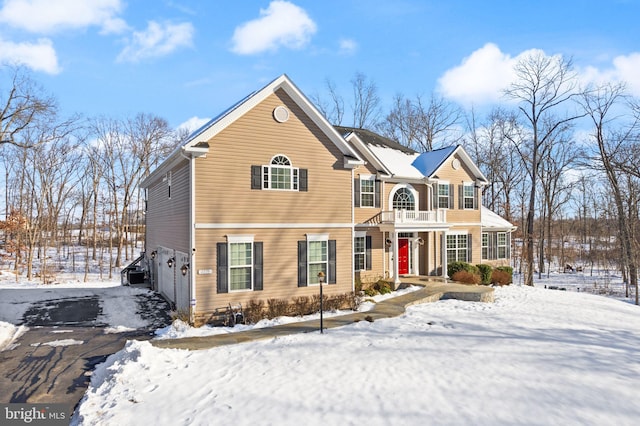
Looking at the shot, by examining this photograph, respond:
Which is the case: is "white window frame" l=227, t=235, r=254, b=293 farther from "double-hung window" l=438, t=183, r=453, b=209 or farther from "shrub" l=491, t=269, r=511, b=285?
"shrub" l=491, t=269, r=511, b=285

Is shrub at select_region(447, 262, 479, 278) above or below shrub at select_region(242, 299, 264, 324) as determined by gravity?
above

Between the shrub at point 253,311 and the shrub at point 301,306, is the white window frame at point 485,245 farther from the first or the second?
the shrub at point 253,311

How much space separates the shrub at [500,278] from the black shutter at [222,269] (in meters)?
15.8

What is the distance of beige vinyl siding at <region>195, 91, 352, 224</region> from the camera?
12336 mm

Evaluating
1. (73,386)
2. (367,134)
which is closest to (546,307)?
(367,134)

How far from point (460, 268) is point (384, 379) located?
14.4 metres

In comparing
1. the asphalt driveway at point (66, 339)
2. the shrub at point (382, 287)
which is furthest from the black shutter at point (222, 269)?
the shrub at point (382, 287)

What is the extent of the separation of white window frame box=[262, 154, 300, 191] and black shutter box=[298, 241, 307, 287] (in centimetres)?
212

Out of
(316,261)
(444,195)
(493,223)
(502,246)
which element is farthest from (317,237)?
(502,246)

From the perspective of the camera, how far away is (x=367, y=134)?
22.7 metres

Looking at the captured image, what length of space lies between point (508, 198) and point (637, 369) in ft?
102

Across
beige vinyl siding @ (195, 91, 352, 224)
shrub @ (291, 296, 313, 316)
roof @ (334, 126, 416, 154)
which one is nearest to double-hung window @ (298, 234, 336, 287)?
shrub @ (291, 296, 313, 316)

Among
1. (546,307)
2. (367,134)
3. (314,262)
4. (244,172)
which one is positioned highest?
(367,134)

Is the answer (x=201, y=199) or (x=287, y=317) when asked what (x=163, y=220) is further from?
(x=287, y=317)
